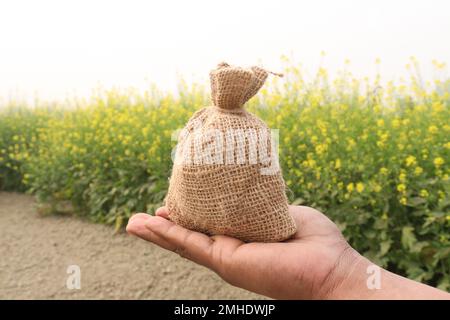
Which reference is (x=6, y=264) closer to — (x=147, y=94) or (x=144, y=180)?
(x=144, y=180)

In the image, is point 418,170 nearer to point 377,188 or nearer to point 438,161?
point 438,161

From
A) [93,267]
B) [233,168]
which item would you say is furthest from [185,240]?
[93,267]

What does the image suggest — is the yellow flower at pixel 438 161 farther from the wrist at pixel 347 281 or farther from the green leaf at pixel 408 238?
the wrist at pixel 347 281

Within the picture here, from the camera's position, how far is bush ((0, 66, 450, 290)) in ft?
9.74

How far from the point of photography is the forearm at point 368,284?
152 cm

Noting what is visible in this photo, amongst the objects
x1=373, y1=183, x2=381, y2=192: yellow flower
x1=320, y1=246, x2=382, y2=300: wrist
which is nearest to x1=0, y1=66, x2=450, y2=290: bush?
x1=373, y1=183, x2=381, y2=192: yellow flower

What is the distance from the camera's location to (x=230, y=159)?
168 cm

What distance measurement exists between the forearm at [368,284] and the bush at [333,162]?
0.45 m

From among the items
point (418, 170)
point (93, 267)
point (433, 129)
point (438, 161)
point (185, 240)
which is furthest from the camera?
point (93, 267)

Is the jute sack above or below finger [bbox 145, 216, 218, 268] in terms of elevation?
above

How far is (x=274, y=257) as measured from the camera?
1.64 metres

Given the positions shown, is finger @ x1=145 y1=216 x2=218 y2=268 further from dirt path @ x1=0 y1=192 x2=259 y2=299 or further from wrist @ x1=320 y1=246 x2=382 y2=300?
dirt path @ x1=0 y1=192 x2=259 y2=299

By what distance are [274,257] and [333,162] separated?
1764mm

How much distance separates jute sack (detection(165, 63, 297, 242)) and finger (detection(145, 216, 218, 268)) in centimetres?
6
